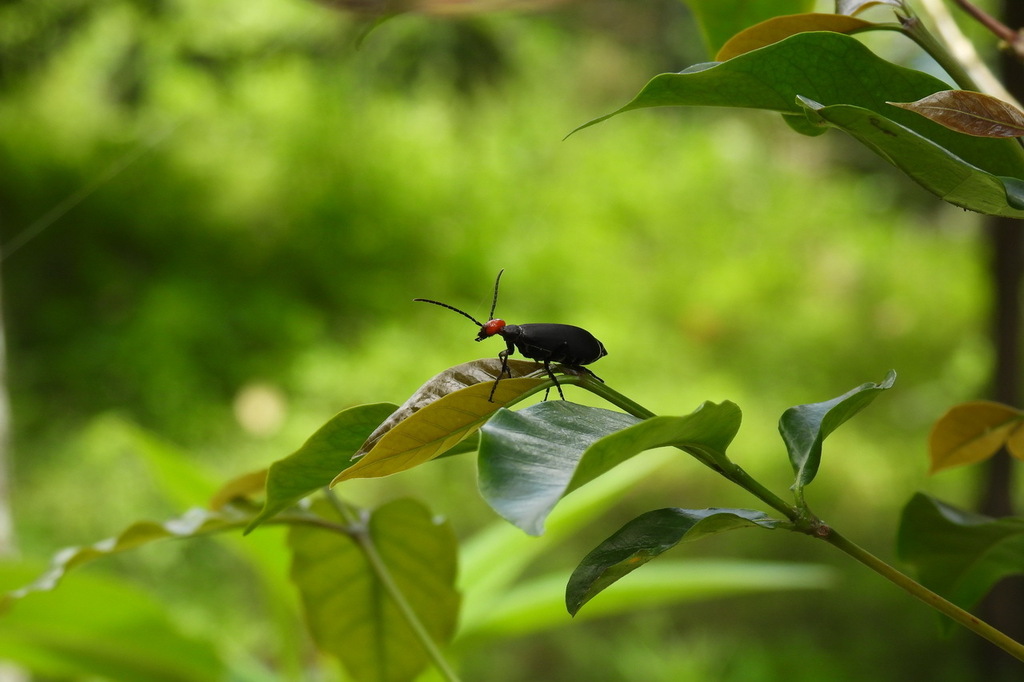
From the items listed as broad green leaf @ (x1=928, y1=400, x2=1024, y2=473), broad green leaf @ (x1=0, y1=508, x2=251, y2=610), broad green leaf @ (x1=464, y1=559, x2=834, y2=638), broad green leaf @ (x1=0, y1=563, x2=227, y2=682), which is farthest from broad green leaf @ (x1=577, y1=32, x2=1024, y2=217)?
broad green leaf @ (x1=464, y1=559, x2=834, y2=638)

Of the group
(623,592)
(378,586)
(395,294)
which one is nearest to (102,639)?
(378,586)

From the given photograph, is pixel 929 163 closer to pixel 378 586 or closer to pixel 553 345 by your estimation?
pixel 553 345

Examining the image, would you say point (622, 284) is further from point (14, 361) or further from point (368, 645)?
point (368, 645)

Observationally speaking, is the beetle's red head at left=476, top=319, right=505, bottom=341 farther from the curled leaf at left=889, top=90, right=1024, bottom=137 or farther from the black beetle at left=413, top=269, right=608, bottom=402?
the curled leaf at left=889, top=90, right=1024, bottom=137

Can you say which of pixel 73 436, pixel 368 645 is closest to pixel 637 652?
pixel 73 436

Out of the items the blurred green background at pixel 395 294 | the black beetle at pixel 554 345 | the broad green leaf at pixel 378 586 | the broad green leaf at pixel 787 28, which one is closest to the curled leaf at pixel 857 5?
the broad green leaf at pixel 787 28

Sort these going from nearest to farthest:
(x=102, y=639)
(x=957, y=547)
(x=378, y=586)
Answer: (x=957, y=547) → (x=378, y=586) → (x=102, y=639)
